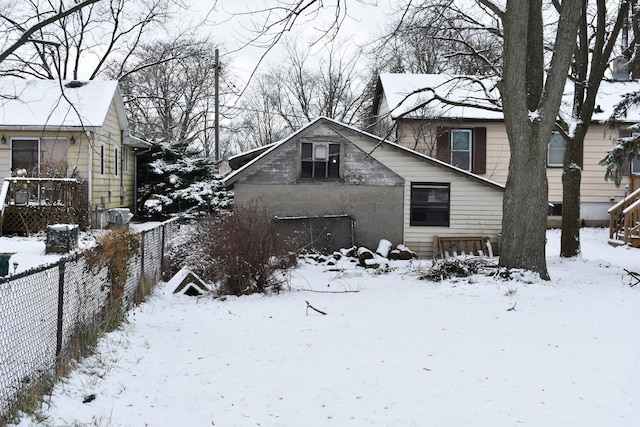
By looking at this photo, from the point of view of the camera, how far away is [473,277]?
1110cm

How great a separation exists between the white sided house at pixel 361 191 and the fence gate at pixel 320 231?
0.03 meters

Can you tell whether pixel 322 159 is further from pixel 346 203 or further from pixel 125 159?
pixel 125 159

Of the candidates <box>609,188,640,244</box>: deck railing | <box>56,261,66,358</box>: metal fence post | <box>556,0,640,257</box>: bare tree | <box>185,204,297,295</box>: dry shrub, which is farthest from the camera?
<box>609,188,640,244</box>: deck railing

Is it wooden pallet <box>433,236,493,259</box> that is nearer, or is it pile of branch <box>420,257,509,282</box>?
pile of branch <box>420,257,509,282</box>

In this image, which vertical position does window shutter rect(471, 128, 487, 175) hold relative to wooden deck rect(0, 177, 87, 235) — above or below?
above

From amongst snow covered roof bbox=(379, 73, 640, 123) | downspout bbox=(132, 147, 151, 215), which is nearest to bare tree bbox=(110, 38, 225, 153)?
downspout bbox=(132, 147, 151, 215)

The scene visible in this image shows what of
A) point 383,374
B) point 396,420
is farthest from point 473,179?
point 396,420

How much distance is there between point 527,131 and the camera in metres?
11.1

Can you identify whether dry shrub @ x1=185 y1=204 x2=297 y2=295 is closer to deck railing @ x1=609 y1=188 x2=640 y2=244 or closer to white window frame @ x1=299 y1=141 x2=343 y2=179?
white window frame @ x1=299 y1=141 x2=343 y2=179

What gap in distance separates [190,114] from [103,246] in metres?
35.0

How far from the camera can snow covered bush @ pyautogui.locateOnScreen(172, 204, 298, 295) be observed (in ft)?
34.3

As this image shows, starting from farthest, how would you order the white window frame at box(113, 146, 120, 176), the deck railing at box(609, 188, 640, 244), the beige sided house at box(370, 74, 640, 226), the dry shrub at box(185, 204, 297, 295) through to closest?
the white window frame at box(113, 146, 120, 176) < the beige sided house at box(370, 74, 640, 226) < the deck railing at box(609, 188, 640, 244) < the dry shrub at box(185, 204, 297, 295)

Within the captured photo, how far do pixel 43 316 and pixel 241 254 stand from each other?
5162 mm

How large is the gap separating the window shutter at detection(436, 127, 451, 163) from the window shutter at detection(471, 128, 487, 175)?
0.95m
